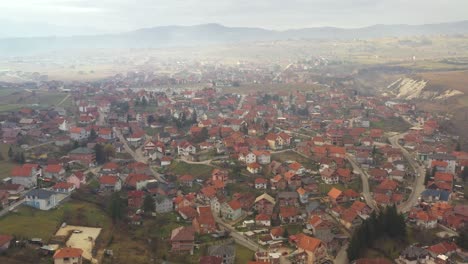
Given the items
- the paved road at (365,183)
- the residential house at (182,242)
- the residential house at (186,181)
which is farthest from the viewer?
the residential house at (186,181)

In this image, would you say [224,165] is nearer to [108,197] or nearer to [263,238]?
[108,197]

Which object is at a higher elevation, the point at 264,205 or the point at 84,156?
the point at 84,156

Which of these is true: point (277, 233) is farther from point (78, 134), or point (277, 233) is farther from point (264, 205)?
point (78, 134)

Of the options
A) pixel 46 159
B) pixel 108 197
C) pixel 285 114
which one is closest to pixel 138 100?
pixel 285 114

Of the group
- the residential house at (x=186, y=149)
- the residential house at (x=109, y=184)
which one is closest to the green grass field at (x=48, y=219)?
the residential house at (x=109, y=184)

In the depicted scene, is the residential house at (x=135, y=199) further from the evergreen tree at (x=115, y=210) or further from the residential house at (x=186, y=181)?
the residential house at (x=186, y=181)

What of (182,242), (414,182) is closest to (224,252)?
(182,242)

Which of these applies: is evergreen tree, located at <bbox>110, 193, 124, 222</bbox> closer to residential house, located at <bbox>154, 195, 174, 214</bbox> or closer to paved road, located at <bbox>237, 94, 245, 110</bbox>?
residential house, located at <bbox>154, 195, 174, 214</bbox>
